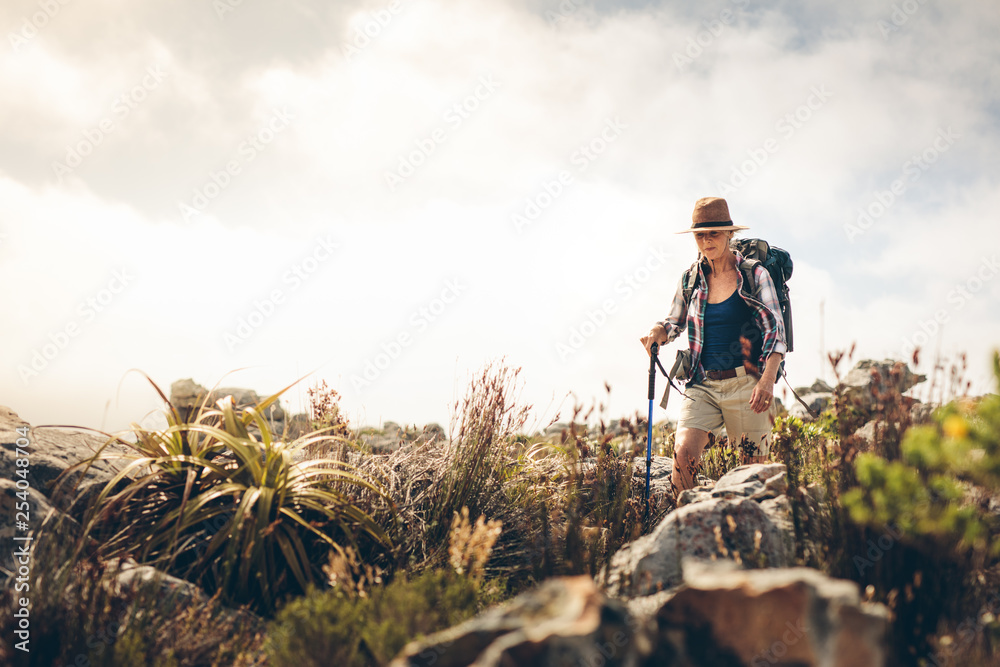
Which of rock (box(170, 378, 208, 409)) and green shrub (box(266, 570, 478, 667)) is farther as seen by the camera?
rock (box(170, 378, 208, 409))

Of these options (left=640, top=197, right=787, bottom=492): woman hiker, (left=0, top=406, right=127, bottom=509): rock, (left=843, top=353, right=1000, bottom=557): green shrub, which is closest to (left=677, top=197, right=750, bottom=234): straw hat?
(left=640, top=197, right=787, bottom=492): woman hiker

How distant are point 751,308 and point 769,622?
2840 mm

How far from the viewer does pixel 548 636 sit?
5.55ft

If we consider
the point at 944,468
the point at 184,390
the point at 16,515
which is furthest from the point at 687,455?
the point at 184,390

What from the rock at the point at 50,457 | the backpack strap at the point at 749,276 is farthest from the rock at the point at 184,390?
the backpack strap at the point at 749,276

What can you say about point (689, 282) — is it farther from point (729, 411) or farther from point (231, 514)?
A: point (231, 514)

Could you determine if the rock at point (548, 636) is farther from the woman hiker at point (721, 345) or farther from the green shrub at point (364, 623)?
the woman hiker at point (721, 345)

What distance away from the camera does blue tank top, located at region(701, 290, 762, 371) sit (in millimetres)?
4328

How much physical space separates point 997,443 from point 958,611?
112 centimetres

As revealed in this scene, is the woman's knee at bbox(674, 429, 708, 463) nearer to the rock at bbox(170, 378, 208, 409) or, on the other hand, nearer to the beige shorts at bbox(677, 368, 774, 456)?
the beige shorts at bbox(677, 368, 774, 456)

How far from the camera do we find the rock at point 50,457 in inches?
138

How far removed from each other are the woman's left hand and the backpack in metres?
0.39

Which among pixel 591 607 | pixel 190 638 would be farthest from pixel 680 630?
pixel 190 638

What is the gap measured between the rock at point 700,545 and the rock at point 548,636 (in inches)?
42.8
